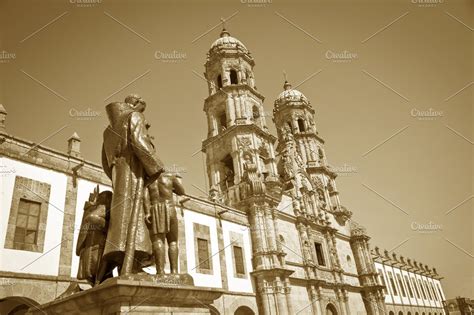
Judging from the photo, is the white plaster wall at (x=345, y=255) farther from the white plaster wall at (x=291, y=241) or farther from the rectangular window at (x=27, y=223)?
the rectangular window at (x=27, y=223)

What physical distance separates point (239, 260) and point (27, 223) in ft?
33.5

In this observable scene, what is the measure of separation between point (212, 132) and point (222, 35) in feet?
30.8

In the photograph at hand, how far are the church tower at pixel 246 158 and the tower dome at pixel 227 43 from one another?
0.08 metres

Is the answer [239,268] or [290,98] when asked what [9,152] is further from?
[290,98]

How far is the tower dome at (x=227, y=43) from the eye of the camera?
26781 mm

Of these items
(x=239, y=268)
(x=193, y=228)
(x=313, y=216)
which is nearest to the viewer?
(x=193, y=228)

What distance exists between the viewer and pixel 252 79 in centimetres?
2653

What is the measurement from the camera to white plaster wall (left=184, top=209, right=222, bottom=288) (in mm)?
14812

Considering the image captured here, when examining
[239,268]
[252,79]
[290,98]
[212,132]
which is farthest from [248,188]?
[290,98]

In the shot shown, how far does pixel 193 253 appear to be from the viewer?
15.2 meters

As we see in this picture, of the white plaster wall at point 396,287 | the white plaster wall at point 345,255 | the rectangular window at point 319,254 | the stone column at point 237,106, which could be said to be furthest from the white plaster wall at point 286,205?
the white plaster wall at point 396,287

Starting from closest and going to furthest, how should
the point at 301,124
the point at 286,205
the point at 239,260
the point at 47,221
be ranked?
the point at 47,221 < the point at 239,260 < the point at 286,205 < the point at 301,124

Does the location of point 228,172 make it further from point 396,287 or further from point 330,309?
point 396,287

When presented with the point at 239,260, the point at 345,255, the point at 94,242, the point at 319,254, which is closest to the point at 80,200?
the point at 239,260
